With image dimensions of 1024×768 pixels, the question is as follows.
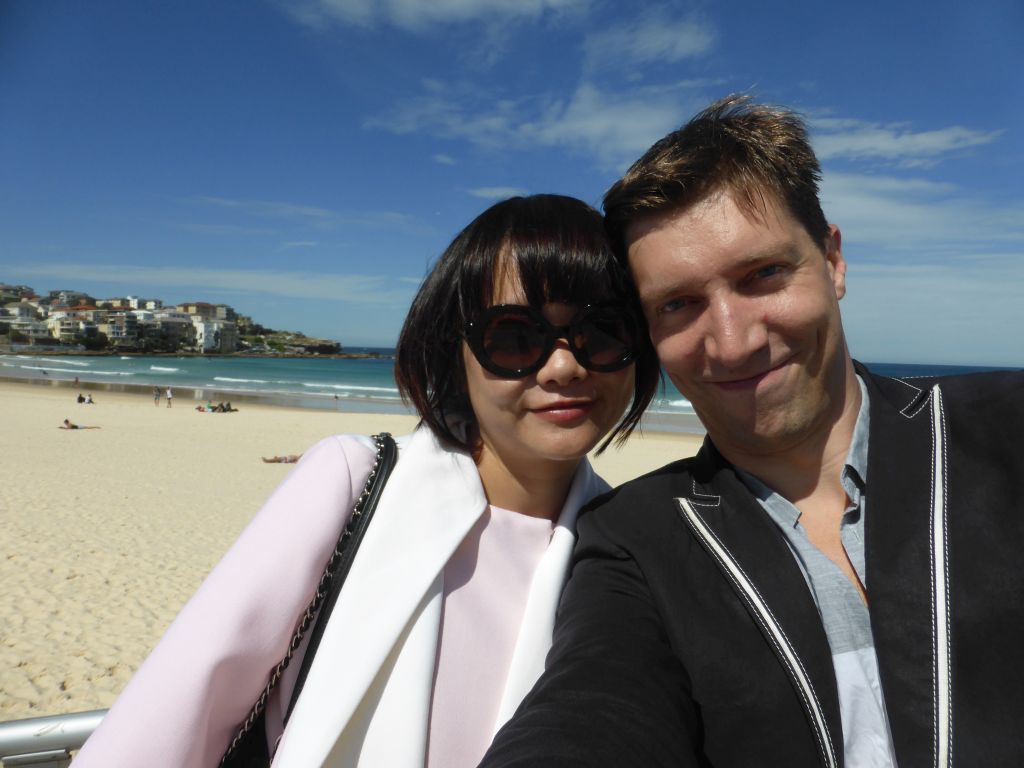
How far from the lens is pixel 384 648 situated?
145 cm

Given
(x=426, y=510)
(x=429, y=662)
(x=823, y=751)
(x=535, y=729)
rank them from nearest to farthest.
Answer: (x=535, y=729)
(x=823, y=751)
(x=429, y=662)
(x=426, y=510)

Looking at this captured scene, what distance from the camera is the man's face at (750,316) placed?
1.74 meters

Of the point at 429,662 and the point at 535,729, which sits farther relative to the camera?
the point at 429,662

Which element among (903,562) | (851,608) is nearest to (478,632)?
(851,608)

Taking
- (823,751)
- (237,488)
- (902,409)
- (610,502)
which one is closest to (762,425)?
(902,409)

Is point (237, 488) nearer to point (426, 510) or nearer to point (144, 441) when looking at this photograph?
point (144, 441)

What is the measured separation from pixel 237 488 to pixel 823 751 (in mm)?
14671

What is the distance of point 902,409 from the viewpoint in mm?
1773

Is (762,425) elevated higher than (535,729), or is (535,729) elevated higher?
(762,425)

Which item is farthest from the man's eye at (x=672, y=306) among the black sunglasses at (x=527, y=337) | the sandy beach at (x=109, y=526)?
the sandy beach at (x=109, y=526)

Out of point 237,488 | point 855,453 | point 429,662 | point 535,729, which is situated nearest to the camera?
point 535,729

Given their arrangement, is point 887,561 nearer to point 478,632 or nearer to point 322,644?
point 478,632

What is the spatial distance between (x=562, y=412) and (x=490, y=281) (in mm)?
444

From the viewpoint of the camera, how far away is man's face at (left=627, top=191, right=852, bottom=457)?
1.74 m
